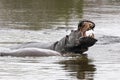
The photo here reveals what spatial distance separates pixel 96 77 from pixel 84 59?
132 inches

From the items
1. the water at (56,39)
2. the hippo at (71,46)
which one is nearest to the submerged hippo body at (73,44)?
the hippo at (71,46)

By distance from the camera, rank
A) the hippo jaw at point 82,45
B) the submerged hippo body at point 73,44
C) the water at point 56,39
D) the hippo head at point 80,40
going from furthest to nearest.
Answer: the submerged hippo body at point 73,44
the hippo jaw at point 82,45
the hippo head at point 80,40
the water at point 56,39

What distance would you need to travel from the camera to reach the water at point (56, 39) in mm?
12837

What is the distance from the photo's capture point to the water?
12.8 metres

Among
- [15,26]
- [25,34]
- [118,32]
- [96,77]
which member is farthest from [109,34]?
[96,77]

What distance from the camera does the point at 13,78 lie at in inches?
477

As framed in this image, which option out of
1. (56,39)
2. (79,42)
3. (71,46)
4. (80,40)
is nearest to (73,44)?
(71,46)

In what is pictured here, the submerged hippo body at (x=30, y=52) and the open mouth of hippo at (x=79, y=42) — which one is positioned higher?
the open mouth of hippo at (x=79, y=42)

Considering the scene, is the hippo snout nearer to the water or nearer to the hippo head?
the hippo head

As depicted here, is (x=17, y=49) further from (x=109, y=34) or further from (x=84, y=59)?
(x=109, y=34)

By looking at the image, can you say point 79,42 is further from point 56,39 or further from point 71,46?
point 56,39

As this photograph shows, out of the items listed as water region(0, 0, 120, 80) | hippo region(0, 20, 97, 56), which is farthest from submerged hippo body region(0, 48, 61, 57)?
water region(0, 0, 120, 80)

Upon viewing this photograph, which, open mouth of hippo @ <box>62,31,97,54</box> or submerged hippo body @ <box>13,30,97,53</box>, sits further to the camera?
submerged hippo body @ <box>13,30,97,53</box>

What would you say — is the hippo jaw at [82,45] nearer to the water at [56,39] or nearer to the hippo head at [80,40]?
the hippo head at [80,40]
